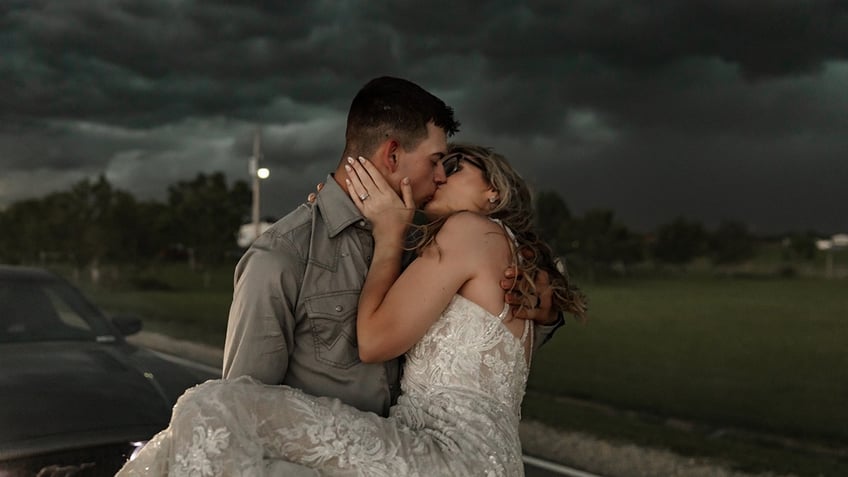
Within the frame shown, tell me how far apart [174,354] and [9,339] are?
9.43m

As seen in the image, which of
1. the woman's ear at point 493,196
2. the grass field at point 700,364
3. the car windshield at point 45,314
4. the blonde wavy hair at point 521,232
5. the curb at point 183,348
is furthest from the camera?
the curb at point 183,348

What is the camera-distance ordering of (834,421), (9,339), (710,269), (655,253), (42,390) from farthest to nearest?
(655,253)
(710,269)
(834,421)
(9,339)
(42,390)

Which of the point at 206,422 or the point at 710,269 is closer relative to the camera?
the point at 206,422

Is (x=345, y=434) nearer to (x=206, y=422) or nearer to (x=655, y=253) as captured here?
(x=206, y=422)

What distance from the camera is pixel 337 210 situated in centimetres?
262

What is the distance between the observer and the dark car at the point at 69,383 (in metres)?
3.32

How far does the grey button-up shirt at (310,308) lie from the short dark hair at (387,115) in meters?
0.18

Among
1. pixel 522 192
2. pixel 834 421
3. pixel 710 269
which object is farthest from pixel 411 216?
pixel 710 269

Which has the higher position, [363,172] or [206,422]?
[363,172]

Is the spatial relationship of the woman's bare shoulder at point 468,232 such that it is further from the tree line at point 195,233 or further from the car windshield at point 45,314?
the tree line at point 195,233

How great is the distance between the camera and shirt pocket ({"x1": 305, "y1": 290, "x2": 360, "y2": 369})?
2.48m

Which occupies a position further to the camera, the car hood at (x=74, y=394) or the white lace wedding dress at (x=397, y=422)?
the car hood at (x=74, y=394)

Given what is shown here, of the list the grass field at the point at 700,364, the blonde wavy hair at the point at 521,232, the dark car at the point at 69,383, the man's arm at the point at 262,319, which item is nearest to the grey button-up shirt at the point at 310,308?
the man's arm at the point at 262,319

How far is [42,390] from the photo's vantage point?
3.75 metres
